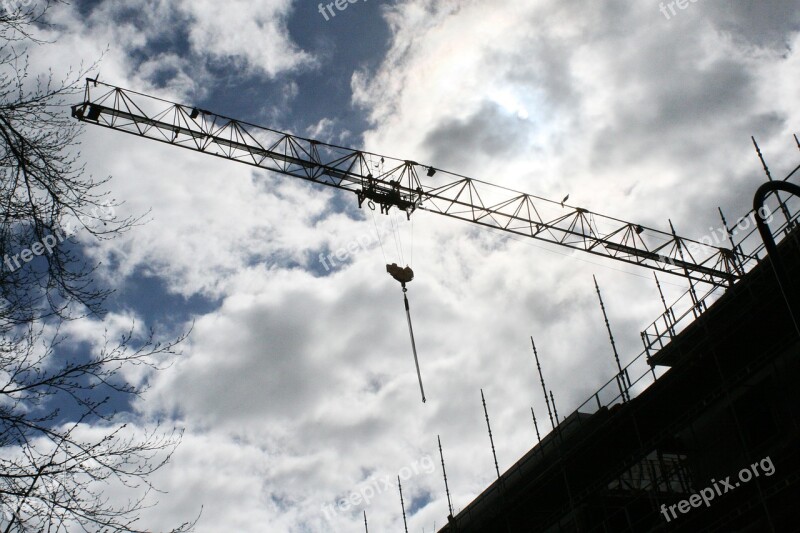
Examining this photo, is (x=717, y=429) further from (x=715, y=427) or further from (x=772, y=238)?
(x=772, y=238)

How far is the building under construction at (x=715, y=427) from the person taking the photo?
16.1m

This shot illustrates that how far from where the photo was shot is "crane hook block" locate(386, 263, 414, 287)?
26859 millimetres

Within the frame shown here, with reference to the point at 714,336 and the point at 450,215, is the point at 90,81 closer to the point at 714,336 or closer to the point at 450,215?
the point at 450,215

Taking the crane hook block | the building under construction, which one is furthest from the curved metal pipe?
the crane hook block

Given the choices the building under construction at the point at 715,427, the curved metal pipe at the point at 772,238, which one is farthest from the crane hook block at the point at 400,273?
the curved metal pipe at the point at 772,238

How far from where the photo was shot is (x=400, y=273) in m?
27.0

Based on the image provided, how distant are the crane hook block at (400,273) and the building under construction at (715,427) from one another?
8.12 metres

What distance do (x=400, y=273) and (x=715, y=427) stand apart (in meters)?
12.1

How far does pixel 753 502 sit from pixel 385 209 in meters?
20.5

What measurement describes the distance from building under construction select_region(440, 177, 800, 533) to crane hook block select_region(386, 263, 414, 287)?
812cm

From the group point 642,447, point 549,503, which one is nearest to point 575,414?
point 549,503

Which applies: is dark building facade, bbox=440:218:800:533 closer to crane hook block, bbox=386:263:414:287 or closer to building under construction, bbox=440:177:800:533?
building under construction, bbox=440:177:800:533

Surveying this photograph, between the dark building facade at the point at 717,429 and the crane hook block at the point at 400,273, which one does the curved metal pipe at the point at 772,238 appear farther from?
the crane hook block at the point at 400,273

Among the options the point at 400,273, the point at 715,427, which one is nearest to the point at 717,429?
the point at 715,427
